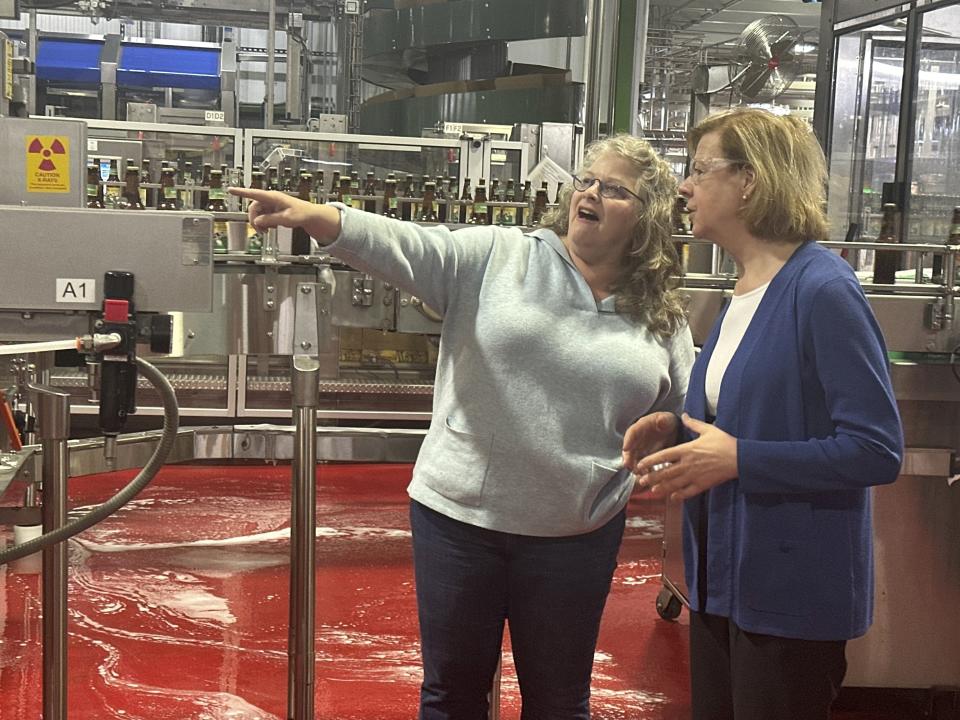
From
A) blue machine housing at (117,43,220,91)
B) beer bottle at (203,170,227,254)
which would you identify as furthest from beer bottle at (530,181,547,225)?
blue machine housing at (117,43,220,91)

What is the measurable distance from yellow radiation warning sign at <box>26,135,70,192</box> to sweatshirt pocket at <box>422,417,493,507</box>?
0.75 meters

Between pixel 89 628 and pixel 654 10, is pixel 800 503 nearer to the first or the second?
pixel 89 628

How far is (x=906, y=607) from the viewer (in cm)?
260

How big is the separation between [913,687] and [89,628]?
7.53 feet

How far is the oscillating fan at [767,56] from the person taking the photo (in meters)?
6.40

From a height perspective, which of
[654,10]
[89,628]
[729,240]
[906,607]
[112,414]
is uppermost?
[654,10]

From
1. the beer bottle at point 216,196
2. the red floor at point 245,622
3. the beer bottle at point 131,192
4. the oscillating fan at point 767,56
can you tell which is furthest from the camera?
the oscillating fan at point 767,56

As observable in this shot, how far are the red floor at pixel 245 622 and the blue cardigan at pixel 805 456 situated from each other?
141 centimetres

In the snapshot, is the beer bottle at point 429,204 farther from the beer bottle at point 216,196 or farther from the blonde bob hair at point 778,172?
the blonde bob hair at point 778,172

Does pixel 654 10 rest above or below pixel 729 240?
above

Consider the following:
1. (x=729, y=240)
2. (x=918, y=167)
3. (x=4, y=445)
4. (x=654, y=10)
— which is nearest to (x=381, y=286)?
(x=4, y=445)

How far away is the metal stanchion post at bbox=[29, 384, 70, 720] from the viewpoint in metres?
1.81

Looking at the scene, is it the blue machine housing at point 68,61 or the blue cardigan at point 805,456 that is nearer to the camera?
the blue cardigan at point 805,456

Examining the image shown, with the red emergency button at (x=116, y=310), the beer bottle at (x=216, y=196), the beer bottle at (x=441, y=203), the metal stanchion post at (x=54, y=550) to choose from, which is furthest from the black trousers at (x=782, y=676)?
the beer bottle at (x=441, y=203)
